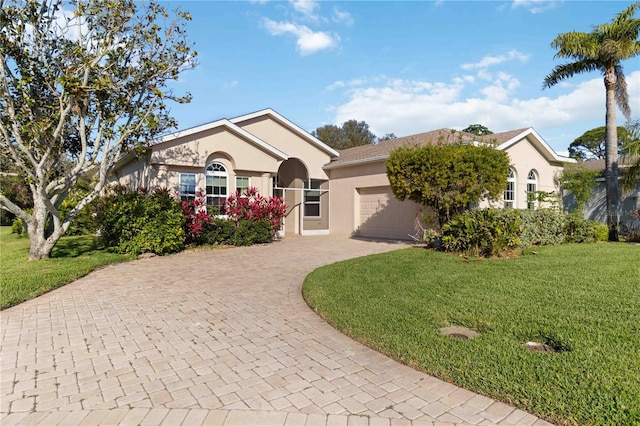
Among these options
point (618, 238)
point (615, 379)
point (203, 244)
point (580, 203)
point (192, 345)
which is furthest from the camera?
point (580, 203)

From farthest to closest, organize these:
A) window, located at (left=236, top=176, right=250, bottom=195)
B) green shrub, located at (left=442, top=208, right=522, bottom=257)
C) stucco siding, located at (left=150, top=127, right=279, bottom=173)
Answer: window, located at (left=236, top=176, right=250, bottom=195) < stucco siding, located at (left=150, top=127, right=279, bottom=173) < green shrub, located at (left=442, top=208, right=522, bottom=257)

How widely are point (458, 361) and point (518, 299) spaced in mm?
2700

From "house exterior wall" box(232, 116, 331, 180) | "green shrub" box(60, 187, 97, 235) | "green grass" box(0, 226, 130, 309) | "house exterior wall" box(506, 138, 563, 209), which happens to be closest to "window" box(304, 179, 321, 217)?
"house exterior wall" box(232, 116, 331, 180)

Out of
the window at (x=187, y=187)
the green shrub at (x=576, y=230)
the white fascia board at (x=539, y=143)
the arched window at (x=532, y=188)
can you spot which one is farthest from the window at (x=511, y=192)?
the window at (x=187, y=187)

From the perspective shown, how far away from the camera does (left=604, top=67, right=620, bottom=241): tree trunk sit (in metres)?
14.8

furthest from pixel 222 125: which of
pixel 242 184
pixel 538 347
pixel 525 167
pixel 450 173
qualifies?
pixel 525 167

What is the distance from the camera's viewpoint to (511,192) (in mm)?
15977

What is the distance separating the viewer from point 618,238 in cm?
1473

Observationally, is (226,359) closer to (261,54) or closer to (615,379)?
(615,379)

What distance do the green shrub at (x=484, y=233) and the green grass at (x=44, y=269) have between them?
983cm

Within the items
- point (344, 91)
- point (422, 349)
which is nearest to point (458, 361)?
point (422, 349)

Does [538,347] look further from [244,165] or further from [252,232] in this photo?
[244,165]

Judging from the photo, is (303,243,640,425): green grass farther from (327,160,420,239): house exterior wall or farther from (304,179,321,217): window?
(304,179,321,217): window

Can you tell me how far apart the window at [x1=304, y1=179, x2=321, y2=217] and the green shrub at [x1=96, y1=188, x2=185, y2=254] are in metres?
8.54
